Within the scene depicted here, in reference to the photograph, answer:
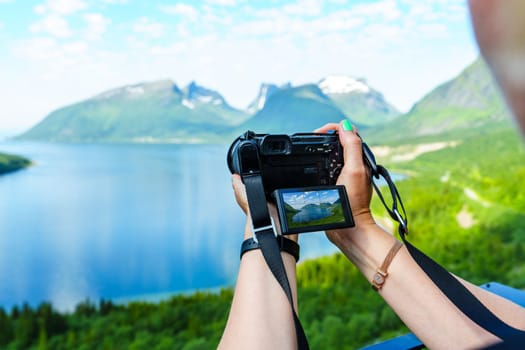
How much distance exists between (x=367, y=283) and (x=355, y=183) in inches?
83.3

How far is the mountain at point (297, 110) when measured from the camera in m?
3.67

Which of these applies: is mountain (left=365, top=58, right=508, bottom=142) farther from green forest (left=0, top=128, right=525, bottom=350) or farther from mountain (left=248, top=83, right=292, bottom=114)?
mountain (left=248, top=83, right=292, bottom=114)

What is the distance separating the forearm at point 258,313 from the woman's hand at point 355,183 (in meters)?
0.15

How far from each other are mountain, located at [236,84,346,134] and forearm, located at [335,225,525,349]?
2978 mm

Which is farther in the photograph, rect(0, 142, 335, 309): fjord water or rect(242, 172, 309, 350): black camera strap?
rect(0, 142, 335, 309): fjord water

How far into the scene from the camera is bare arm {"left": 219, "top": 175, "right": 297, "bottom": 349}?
0.51 meters

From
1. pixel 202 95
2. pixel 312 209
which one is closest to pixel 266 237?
pixel 312 209

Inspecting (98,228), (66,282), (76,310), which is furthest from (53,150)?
(76,310)

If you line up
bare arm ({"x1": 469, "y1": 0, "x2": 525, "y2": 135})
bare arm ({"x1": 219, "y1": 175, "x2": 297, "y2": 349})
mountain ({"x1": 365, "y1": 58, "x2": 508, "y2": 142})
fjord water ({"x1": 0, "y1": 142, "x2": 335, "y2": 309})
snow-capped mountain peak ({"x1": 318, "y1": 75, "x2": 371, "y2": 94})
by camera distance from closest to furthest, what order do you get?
1. bare arm ({"x1": 469, "y1": 0, "x2": 525, "y2": 135})
2. bare arm ({"x1": 219, "y1": 175, "x2": 297, "y2": 349})
3. fjord water ({"x1": 0, "y1": 142, "x2": 335, "y2": 309})
4. snow-capped mountain peak ({"x1": 318, "y1": 75, "x2": 371, "y2": 94})
5. mountain ({"x1": 365, "y1": 58, "x2": 508, "y2": 142})

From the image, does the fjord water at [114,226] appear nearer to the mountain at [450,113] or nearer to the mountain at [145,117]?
the mountain at [145,117]

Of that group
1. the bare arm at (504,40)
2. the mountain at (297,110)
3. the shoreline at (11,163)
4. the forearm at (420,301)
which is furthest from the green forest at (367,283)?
the bare arm at (504,40)

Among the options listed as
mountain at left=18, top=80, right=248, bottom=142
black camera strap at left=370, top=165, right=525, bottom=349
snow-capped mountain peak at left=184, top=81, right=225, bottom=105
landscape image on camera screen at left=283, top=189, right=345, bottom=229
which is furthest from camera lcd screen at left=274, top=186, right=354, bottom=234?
snow-capped mountain peak at left=184, top=81, right=225, bottom=105

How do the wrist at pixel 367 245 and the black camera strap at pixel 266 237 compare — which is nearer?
the black camera strap at pixel 266 237

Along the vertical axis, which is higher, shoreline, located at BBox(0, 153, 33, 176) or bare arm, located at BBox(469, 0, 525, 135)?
bare arm, located at BBox(469, 0, 525, 135)
